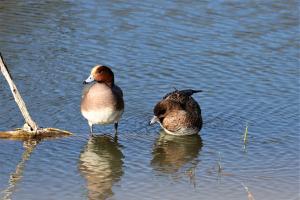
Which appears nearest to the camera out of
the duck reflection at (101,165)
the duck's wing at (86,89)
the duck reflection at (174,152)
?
the duck reflection at (101,165)

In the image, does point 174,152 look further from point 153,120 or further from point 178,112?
point 178,112

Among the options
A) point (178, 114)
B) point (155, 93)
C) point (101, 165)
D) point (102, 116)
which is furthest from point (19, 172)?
point (155, 93)

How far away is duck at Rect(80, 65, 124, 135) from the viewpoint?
10.2 meters

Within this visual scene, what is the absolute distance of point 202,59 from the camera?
42.3ft

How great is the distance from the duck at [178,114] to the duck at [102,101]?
460mm

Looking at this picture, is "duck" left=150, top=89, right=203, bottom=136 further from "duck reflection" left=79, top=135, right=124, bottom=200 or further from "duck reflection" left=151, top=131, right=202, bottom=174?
"duck reflection" left=79, top=135, right=124, bottom=200

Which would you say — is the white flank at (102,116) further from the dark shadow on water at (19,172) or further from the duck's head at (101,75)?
the dark shadow on water at (19,172)

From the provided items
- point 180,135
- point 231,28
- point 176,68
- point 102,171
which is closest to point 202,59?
point 176,68

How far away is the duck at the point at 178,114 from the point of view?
10406 mm

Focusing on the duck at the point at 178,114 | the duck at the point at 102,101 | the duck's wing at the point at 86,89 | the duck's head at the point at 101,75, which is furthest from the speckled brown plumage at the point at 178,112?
A: the duck's wing at the point at 86,89

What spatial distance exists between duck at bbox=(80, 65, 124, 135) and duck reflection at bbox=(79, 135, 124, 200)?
0.76 feet

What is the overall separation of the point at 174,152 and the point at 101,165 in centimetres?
100

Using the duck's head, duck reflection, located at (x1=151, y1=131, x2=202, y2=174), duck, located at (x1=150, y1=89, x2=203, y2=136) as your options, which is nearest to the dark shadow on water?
the duck's head

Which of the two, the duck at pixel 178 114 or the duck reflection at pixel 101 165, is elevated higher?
the duck at pixel 178 114
